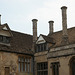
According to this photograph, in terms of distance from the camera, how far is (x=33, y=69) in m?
25.0

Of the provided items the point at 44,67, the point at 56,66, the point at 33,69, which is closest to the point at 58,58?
the point at 56,66

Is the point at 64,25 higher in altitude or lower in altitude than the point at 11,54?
higher

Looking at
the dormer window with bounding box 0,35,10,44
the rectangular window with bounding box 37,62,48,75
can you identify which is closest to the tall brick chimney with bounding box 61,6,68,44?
the rectangular window with bounding box 37,62,48,75

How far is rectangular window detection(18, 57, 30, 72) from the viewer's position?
23670 millimetres

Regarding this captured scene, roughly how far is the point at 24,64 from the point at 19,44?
2.45 metres

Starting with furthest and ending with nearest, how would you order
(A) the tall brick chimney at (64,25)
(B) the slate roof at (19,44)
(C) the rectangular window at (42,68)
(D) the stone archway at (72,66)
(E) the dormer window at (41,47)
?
(E) the dormer window at (41,47) < (C) the rectangular window at (42,68) < (B) the slate roof at (19,44) < (A) the tall brick chimney at (64,25) < (D) the stone archway at (72,66)

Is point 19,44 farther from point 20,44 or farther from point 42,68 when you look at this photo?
point 42,68

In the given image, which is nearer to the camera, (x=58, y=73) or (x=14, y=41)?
(x=58, y=73)

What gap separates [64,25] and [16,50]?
5.68 m

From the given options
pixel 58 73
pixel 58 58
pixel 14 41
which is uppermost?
pixel 14 41

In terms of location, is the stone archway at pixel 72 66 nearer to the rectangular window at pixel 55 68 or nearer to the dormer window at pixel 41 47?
the rectangular window at pixel 55 68

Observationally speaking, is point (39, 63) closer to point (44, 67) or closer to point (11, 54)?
point (44, 67)

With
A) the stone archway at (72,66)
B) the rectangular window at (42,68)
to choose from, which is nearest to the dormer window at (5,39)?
the rectangular window at (42,68)

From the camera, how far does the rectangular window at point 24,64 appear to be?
23.7m
